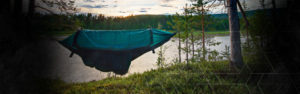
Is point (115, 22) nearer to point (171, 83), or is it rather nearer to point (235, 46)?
point (171, 83)

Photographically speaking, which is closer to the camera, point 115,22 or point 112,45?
point 112,45

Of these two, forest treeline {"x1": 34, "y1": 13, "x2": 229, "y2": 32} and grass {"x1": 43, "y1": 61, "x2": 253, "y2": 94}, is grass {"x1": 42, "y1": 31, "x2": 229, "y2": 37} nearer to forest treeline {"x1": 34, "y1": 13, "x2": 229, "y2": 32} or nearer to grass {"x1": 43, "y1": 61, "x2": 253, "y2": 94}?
forest treeline {"x1": 34, "y1": 13, "x2": 229, "y2": 32}

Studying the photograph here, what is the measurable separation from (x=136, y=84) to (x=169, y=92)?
0.43m

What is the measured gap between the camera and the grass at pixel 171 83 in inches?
68.9

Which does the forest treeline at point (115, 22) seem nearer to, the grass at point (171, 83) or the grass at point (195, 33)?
the grass at point (195, 33)

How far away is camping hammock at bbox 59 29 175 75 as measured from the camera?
1.69 m

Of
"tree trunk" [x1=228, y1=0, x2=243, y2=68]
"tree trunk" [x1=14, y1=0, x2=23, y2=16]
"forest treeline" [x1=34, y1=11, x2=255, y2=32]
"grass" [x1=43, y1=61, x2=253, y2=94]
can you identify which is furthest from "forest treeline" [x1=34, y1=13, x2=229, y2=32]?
"grass" [x1=43, y1=61, x2=253, y2=94]

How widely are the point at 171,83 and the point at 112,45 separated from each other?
0.88 metres

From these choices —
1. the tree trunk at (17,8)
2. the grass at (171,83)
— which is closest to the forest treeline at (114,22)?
the tree trunk at (17,8)

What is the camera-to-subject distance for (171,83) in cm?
182

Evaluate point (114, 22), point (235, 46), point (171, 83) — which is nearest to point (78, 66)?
point (114, 22)

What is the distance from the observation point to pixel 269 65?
1684 mm

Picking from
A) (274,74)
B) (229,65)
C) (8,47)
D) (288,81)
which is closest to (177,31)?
(229,65)

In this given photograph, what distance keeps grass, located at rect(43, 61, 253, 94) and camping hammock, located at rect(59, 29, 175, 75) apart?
237 mm
